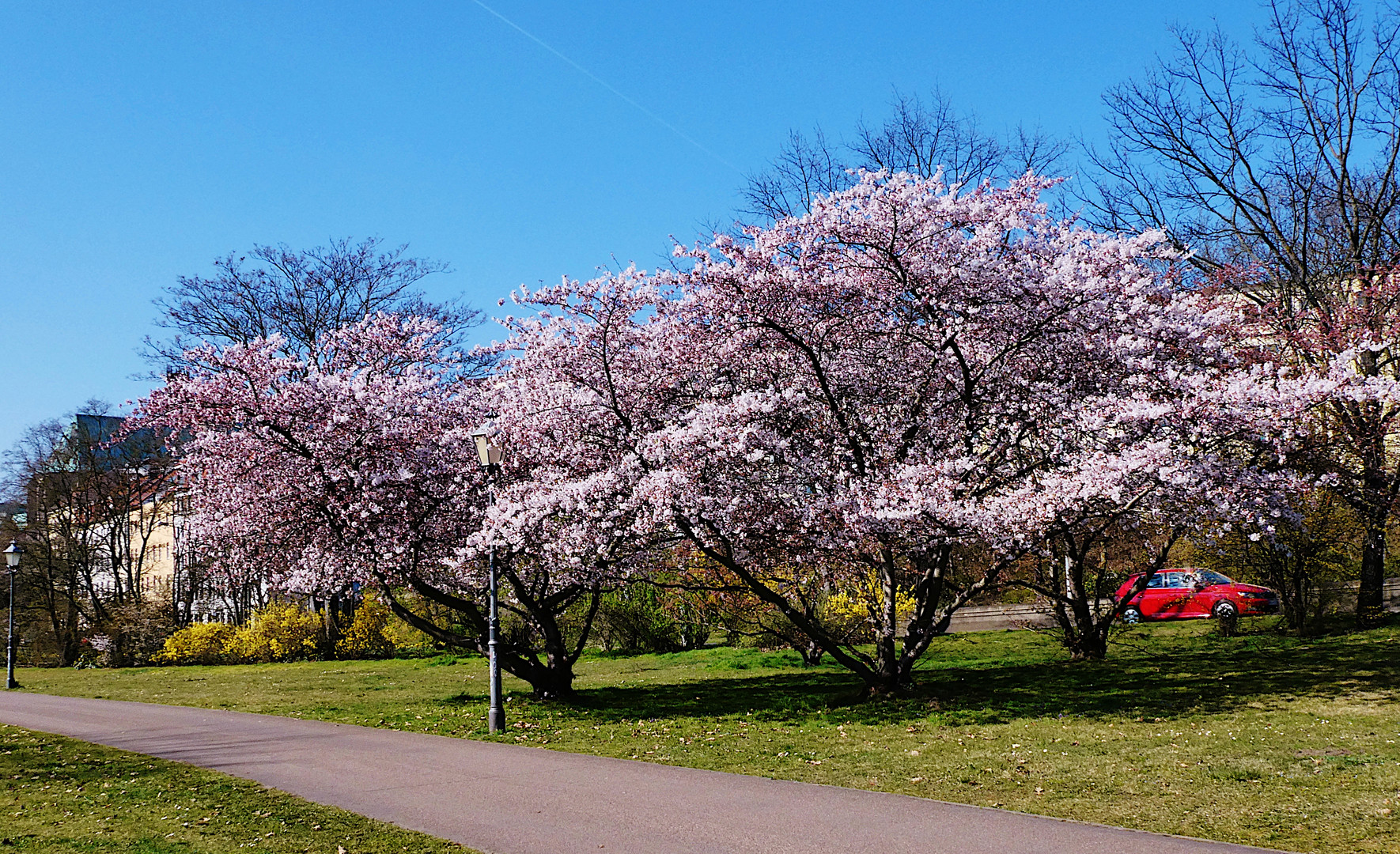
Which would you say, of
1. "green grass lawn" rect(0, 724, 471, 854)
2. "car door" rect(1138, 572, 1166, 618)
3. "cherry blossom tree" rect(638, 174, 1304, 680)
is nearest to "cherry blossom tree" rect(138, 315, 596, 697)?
"cherry blossom tree" rect(638, 174, 1304, 680)

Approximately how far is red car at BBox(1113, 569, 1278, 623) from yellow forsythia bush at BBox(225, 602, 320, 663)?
78.1 feet

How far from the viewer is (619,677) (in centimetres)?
2052

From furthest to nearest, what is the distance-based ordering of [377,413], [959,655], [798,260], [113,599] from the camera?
[113,599] < [959,655] < [377,413] < [798,260]

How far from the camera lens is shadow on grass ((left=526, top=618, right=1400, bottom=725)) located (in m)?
12.5

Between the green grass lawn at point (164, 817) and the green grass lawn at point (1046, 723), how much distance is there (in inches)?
136

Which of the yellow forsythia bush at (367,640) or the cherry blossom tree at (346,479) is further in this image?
the yellow forsythia bush at (367,640)

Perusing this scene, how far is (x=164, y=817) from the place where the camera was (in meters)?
8.16

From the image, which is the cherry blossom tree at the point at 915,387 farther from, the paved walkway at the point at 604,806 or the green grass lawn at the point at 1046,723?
the paved walkway at the point at 604,806

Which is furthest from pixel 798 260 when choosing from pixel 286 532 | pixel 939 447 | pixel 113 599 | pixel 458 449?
pixel 113 599

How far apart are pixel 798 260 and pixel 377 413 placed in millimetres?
6811

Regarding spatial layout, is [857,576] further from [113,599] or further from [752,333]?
[113,599]

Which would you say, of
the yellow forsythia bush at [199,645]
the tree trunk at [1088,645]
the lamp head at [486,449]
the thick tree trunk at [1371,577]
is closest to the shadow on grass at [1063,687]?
the tree trunk at [1088,645]

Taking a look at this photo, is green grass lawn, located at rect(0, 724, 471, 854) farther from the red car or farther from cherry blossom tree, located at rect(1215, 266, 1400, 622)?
the red car

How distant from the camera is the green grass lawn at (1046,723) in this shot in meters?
7.66
